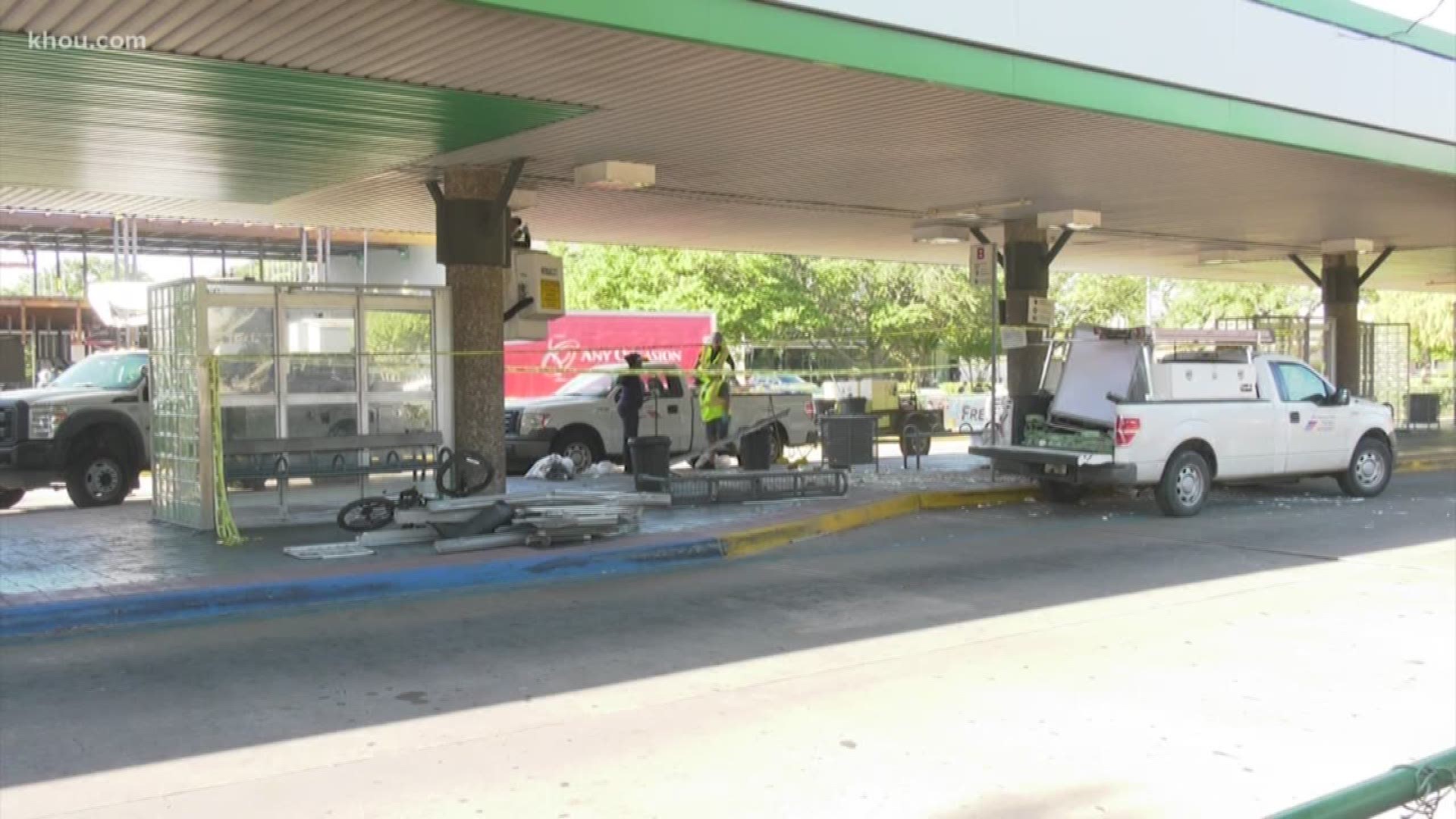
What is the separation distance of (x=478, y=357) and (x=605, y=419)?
17.4 ft

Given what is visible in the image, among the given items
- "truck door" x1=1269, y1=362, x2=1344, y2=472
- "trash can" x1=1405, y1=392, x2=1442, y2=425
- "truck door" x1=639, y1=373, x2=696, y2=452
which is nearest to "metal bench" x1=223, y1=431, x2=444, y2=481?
"truck door" x1=639, y1=373, x2=696, y2=452

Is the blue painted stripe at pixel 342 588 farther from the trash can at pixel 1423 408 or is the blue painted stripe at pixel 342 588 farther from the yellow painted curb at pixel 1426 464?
the trash can at pixel 1423 408

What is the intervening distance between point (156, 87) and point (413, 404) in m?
4.26

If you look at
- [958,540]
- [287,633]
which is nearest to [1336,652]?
[958,540]

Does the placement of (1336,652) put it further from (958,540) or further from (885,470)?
(885,470)

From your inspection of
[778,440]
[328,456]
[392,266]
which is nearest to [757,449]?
[778,440]

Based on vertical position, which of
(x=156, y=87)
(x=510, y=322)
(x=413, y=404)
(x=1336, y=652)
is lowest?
(x=1336, y=652)

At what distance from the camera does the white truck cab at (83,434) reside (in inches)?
525

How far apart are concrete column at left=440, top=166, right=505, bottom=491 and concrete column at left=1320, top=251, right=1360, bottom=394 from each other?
62.5ft

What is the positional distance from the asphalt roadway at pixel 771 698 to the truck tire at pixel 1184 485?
3100 mm

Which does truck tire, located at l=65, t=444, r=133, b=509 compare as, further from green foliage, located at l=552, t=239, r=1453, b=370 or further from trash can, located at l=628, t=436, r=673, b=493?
green foliage, located at l=552, t=239, r=1453, b=370

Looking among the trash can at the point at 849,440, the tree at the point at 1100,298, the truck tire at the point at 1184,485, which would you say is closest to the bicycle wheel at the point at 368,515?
the trash can at the point at 849,440

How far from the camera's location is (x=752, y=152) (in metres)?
13.3

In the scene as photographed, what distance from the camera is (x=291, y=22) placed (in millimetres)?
8062
